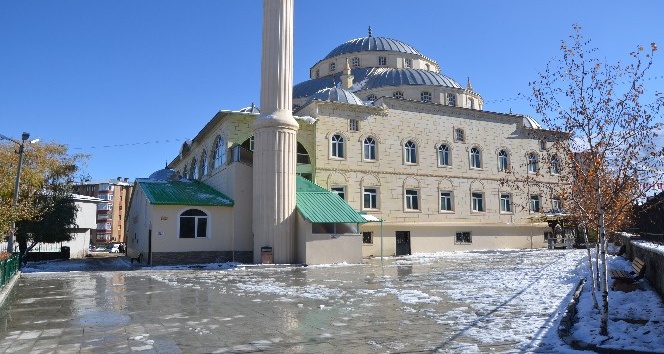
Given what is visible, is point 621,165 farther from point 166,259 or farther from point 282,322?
point 166,259

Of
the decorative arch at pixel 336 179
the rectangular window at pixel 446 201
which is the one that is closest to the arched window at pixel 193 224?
the decorative arch at pixel 336 179

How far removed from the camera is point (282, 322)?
914cm

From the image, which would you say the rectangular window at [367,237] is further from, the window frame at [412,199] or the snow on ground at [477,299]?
the snow on ground at [477,299]

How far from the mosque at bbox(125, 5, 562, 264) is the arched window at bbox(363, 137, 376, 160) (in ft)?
0.48

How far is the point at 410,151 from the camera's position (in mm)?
34281

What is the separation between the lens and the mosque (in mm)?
25375

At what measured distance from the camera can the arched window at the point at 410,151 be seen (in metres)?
34.0

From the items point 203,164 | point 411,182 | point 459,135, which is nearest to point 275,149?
point 203,164

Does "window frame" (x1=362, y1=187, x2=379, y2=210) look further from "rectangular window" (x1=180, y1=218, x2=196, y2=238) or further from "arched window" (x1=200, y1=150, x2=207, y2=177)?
"rectangular window" (x1=180, y1=218, x2=196, y2=238)

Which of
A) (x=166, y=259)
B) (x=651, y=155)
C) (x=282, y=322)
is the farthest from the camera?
(x=166, y=259)

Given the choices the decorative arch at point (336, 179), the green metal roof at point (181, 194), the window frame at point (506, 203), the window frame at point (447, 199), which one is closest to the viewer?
the green metal roof at point (181, 194)

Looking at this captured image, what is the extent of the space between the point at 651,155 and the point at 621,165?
0.45 m

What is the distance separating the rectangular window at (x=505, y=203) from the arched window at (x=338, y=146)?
13773 millimetres

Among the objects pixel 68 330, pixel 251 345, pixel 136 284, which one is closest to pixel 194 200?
pixel 136 284
